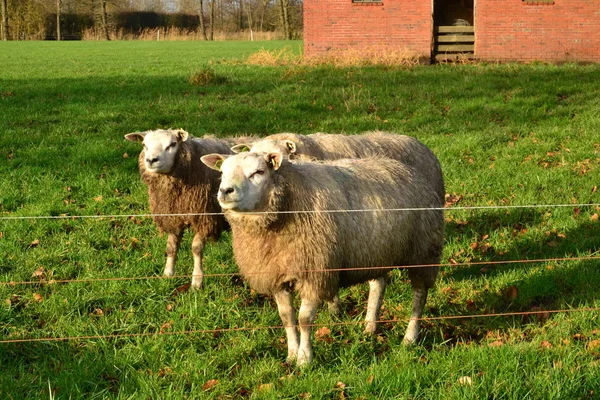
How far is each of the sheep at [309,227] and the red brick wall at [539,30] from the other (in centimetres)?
1859

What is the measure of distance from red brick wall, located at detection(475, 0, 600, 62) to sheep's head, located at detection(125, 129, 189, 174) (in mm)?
17930

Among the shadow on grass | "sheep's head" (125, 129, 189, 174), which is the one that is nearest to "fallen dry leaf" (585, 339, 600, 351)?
the shadow on grass

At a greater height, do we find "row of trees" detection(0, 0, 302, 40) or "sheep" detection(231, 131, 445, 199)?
"row of trees" detection(0, 0, 302, 40)

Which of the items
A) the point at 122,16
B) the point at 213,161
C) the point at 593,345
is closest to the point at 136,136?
the point at 213,161

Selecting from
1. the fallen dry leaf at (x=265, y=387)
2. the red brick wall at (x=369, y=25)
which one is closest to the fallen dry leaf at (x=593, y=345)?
A: the fallen dry leaf at (x=265, y=387)

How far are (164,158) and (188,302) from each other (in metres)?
1.45

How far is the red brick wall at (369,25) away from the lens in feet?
73.0

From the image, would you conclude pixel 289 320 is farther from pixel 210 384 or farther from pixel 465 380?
pixel 465 380

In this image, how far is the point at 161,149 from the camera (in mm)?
6125

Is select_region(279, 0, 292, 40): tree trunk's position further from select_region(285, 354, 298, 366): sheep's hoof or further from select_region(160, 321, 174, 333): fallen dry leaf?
select_region(285, 354, 298, 366): sheep's hoof

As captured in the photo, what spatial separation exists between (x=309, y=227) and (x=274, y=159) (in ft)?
1.75

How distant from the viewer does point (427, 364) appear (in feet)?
14.1

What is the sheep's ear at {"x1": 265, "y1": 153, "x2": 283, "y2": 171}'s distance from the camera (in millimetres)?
4305

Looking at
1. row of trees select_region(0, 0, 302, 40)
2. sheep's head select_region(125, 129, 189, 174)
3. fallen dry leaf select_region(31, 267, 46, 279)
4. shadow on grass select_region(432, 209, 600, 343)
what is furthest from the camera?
row of trees select_region(0, 0, 302, 40)
